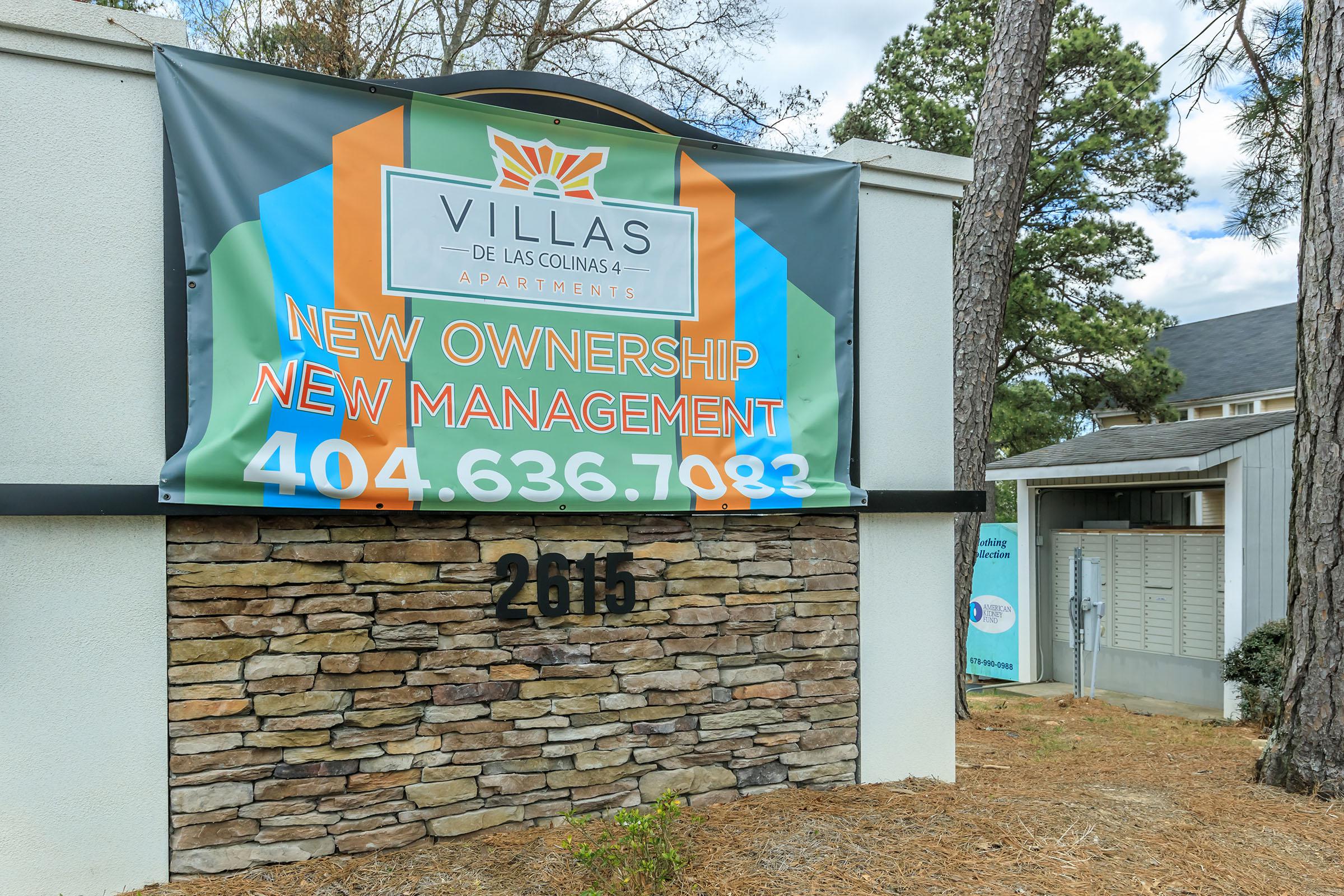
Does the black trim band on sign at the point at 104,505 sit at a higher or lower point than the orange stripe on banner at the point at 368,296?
lower

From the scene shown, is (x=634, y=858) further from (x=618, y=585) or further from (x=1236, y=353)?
(x=1236, y=353)

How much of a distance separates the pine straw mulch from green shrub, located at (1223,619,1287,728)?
3.58 meters

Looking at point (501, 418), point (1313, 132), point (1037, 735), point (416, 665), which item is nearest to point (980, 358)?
point (1313, 132)

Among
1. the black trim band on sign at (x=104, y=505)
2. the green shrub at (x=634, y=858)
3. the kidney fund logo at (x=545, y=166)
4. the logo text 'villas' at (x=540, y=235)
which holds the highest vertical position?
the kidney fund logo at (x=545, y=166)

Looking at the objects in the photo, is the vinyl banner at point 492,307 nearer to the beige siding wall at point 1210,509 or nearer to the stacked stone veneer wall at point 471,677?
the stacked stone veneer wall at point 471,677

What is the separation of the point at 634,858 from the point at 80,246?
9.00 ft

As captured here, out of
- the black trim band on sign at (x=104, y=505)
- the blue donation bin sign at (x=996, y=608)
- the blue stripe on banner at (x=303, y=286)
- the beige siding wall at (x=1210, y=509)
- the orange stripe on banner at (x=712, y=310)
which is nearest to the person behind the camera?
the black trim band on sign at (x=104, y=505)

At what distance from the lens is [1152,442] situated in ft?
31.3

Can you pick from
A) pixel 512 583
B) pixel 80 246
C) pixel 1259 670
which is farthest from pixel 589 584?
pixel 1259 670

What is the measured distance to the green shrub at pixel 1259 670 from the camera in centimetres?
748

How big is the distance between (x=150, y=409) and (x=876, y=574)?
3.03 metres

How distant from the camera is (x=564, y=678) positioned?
11.7 feet

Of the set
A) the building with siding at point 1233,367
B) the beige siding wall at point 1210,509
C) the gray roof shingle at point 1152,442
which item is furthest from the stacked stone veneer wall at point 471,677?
the building with siding at point 1233,367

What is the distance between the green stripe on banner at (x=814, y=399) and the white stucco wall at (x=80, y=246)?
8.08 feet
